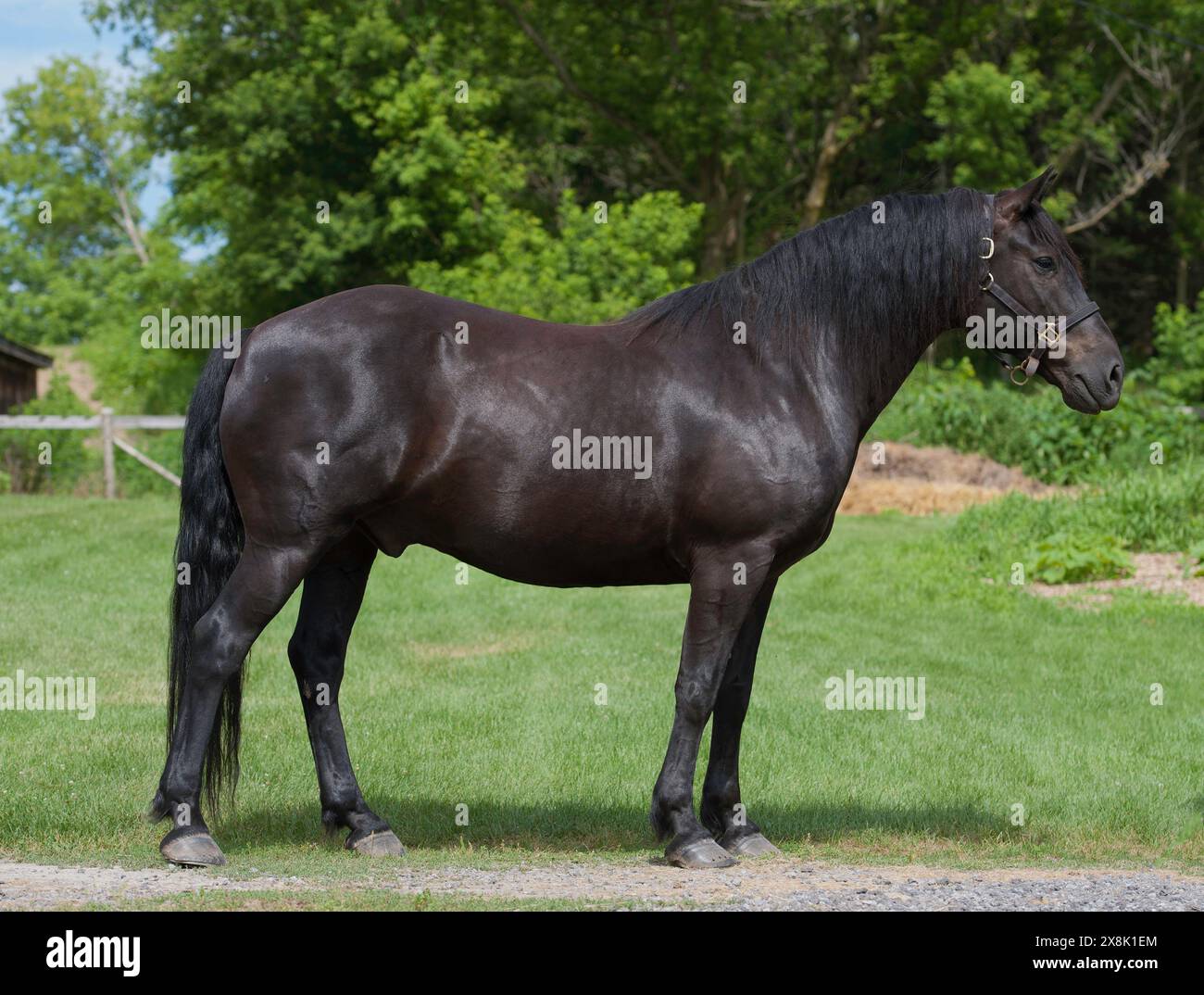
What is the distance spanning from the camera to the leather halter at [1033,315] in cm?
575

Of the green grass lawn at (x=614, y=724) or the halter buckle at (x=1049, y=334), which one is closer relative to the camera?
the halter buckle at (x=1049, y=334)

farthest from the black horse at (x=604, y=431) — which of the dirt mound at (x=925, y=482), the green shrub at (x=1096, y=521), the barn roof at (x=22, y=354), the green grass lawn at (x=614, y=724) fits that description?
the barn roof at (x=22, y=354)

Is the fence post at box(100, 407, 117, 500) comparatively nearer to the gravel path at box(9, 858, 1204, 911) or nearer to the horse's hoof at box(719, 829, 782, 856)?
the gravel path at box(9, 858, 1204, 911)

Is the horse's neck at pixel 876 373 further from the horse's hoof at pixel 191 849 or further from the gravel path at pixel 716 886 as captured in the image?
the horse's hoof at pixel 191 849

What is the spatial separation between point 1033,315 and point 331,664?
334 cm

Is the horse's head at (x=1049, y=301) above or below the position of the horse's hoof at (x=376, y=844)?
above

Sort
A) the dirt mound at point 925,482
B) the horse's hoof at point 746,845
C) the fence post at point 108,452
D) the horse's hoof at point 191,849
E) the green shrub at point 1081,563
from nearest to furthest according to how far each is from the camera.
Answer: the horse's hoof at point 191,849 → the horse's hoof at point 746,845 → the green shrub at point 1081,563 → the dirt mound at point 925,482 → the fence post at point 108,452

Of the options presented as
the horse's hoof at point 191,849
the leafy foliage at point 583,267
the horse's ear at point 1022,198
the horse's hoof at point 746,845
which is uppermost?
the leafy foliage at point 583,267

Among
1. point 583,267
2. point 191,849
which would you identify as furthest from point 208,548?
point 583,267

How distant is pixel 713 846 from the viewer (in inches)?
229

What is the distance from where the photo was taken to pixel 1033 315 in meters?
5.79

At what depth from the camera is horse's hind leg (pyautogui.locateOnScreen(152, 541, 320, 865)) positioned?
5.63 meters

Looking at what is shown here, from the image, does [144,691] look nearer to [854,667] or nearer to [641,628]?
[641,628]
